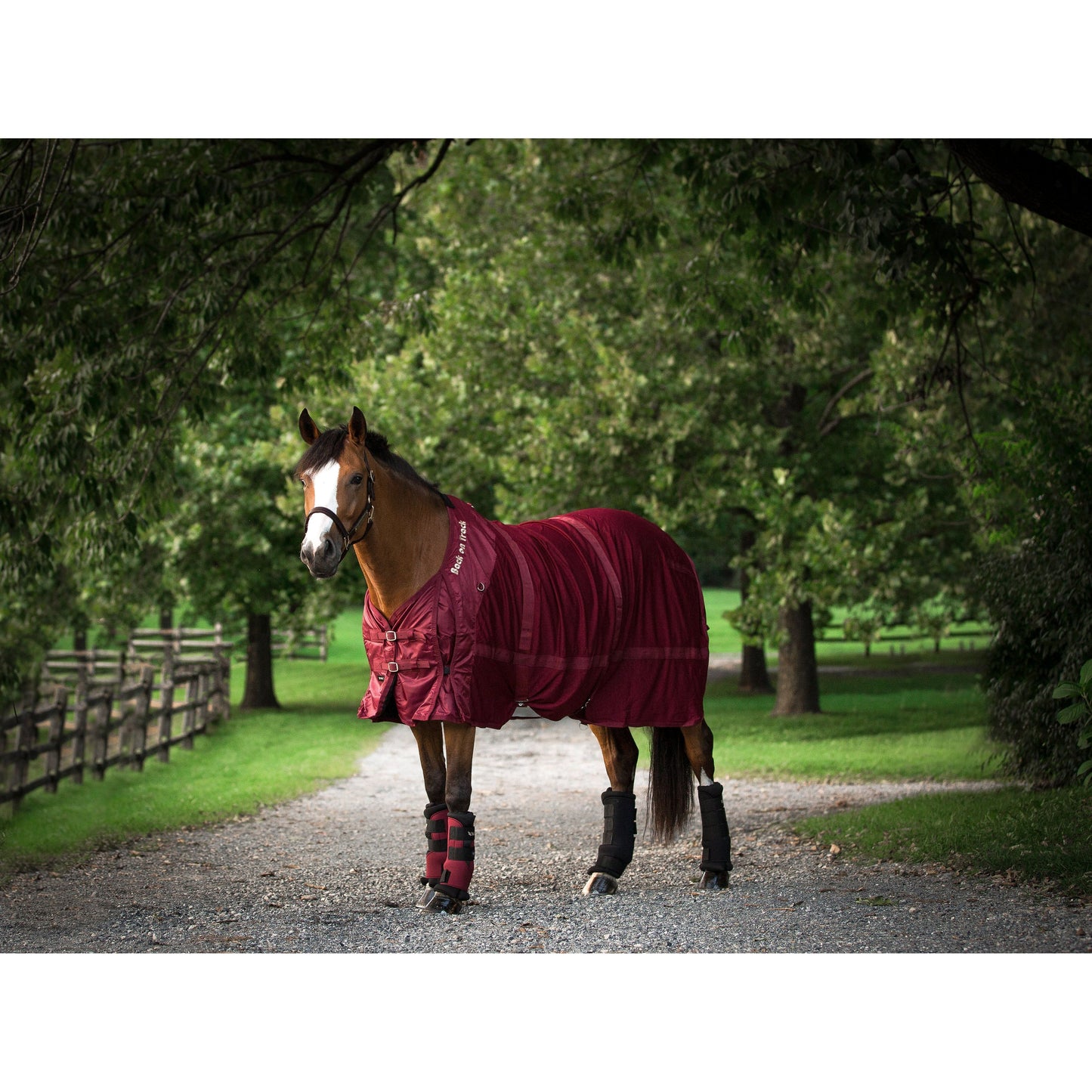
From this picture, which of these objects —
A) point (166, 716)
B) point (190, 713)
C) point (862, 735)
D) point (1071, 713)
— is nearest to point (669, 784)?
point (1071, 713)

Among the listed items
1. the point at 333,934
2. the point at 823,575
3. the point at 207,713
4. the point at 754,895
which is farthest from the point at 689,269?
the point at 207,713

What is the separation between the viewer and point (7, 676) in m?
8.55

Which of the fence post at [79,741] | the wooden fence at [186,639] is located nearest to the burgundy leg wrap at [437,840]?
the fence post at [79,741]

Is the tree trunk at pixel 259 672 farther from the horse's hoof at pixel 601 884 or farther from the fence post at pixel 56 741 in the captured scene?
the horse's hoof at pixel 601 884

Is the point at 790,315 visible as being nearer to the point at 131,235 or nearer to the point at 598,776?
the point at 598,776

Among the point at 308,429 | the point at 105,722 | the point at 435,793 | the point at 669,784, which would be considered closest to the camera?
the point at 308,429

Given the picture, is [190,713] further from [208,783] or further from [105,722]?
[208,783]

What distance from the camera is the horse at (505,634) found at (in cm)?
478

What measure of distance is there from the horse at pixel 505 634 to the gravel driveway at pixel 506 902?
30cm

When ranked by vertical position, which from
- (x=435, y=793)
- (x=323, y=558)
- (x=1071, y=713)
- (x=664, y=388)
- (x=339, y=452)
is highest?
(x=664, y=388)

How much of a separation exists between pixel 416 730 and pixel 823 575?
7.23 m

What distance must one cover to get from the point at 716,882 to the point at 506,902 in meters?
1.09

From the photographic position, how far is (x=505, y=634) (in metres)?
5.01

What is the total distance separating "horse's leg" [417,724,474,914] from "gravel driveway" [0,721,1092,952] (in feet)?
0.26
